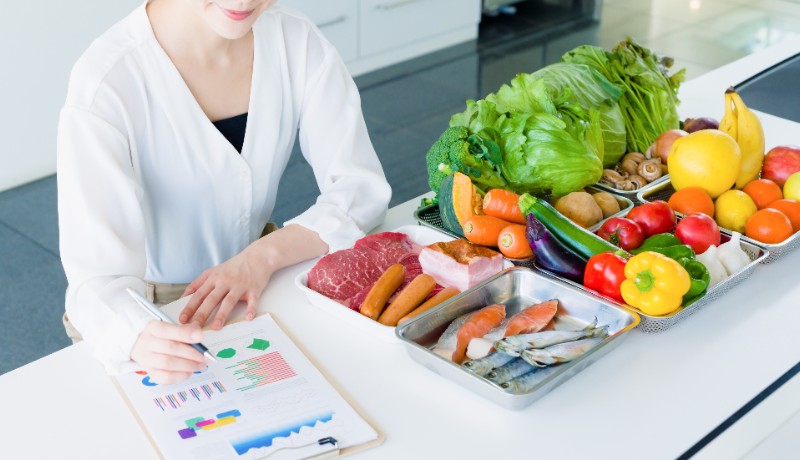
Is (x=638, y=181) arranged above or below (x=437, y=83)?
above

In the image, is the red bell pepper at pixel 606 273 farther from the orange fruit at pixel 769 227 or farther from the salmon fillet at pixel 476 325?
the orange fruit at pixel 769 227

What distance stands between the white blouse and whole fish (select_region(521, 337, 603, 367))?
0.51m

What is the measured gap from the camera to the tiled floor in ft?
9.80

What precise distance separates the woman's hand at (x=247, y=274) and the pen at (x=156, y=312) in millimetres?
78

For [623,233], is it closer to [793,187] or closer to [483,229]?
[483,229]

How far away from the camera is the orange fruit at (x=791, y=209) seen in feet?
5.32

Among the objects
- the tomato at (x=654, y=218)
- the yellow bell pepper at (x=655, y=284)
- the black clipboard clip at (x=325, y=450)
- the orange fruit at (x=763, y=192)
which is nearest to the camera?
the black clipboard clip at (x=325, y=450)

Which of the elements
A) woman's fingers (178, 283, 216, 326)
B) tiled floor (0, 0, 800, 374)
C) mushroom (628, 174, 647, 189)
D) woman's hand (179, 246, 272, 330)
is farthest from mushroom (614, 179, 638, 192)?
tiled floor (0, 0, 800, 374)

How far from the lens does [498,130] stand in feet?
5.74

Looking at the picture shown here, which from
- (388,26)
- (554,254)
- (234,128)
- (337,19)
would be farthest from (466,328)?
(388,26)

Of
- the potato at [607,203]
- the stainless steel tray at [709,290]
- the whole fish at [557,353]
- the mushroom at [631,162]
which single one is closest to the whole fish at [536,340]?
the whole fish at [557,353]

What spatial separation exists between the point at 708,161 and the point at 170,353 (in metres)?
0.99

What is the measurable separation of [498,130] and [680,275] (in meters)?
0.52

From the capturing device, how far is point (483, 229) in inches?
60.9
